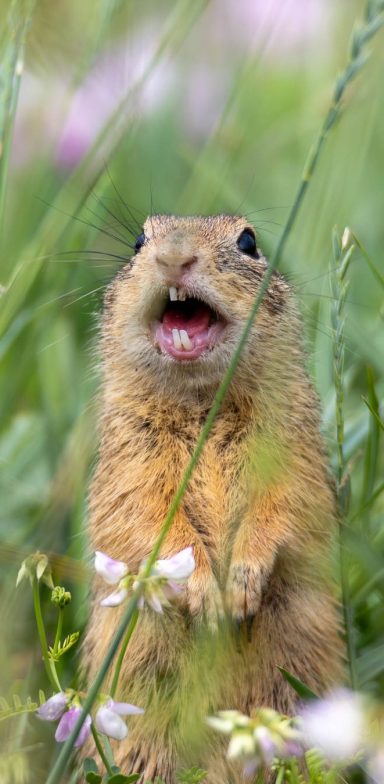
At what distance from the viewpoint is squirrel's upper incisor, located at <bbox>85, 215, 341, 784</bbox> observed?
138 inches

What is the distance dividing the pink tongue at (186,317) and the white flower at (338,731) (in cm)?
145

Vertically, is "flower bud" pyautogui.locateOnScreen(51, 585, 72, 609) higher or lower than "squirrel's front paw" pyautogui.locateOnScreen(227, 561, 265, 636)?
lower

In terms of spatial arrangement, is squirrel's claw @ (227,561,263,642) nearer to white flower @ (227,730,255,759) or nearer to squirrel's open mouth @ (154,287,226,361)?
squirrel's open mouth @ (154,287,226,361)

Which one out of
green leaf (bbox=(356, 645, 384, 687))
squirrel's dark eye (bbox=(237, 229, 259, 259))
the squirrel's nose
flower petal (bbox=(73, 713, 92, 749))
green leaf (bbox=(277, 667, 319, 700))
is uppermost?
squirrel's dark eye (bbox=(237, 229, 259, 259))

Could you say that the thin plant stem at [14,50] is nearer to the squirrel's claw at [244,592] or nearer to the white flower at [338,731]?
the squirrel's claw at [244,592]

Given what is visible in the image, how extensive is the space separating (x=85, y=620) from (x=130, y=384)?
0.92 meters

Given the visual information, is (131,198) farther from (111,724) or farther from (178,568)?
(111,724)

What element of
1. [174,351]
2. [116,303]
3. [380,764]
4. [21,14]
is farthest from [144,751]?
[21,14]

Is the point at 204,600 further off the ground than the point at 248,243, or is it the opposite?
the point at 248,243

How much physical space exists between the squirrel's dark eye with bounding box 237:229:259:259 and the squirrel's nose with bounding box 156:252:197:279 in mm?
623

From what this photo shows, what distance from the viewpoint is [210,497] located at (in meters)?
3.71

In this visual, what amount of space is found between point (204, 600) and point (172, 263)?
3.40 feet

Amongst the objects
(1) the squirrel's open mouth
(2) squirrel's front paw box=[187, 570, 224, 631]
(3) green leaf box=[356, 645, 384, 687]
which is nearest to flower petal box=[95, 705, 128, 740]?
(2) squirrel's front paw box=[187, 570, 224, 631]

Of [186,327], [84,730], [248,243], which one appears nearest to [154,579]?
[84,730]
